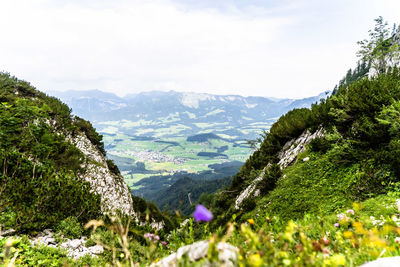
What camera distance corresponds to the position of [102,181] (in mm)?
12781

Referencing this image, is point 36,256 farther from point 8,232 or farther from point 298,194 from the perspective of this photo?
point 298,194

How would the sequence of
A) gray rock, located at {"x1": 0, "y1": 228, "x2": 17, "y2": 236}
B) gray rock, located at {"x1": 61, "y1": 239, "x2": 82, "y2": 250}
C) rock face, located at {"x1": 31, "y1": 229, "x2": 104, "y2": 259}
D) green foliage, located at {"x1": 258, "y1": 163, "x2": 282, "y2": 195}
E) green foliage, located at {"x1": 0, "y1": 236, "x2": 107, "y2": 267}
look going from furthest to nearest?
green foliage, located at {"x1": 258, "y1": 163, "x2": 282, "y2": 195} < gray rock, located at {"x1": 61, "y1": 239, "x2": 82, "y2": 250} < rock face, located at {"x1": 31, "y1": 229, "x2": 104, "y2": 259} < gray rock, located at {"x1": 0, "y1": 228, "x2": 17, "y2": 236} < green foliage, located at {"x1": 0, "y1": 236, "x2": 107, "y2": 267}

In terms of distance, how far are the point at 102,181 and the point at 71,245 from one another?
21.1ft

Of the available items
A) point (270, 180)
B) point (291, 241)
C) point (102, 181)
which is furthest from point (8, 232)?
point (270, 180)

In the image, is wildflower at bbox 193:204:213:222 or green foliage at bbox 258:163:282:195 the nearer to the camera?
wildflower at bbox 193:204:213:222

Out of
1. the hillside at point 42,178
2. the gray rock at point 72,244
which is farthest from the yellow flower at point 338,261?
the hillside at point 42,178

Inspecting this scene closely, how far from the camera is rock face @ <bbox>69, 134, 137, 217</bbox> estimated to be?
11852mm

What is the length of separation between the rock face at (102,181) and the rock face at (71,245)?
9.93 feet

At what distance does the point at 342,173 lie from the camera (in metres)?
5.80

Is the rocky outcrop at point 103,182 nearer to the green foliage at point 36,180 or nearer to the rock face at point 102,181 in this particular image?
the rock face at point 102,181

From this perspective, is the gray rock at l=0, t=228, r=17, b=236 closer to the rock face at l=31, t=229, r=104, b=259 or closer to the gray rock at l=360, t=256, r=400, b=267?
the rock face at l=31, t=229, r=104, b=259

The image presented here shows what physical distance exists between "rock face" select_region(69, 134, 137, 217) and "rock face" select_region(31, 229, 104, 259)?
119 inches

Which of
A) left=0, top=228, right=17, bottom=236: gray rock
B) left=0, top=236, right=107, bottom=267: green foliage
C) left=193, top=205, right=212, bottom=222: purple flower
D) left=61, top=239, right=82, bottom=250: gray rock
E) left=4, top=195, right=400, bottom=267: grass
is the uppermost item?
Result: left=193, top=205, right=212, bottom=222: purple flower

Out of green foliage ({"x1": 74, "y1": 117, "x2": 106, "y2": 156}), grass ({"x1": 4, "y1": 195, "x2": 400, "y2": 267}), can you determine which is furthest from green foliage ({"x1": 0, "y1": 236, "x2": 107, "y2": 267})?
green foliage ({"x1": 74, "y1": 117, "x2": 106, "y2": 156})
